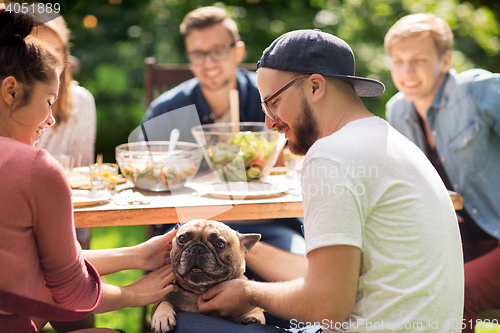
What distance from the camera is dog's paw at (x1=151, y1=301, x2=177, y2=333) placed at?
157cm

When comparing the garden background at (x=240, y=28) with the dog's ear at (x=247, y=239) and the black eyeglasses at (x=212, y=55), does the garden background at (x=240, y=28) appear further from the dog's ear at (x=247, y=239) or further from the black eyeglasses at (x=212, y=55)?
the dog's ear at (x=247, y=239)

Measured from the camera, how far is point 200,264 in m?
1.64

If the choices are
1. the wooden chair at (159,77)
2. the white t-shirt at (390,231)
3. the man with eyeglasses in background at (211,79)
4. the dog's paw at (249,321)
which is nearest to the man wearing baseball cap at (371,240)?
the white t-shirt at (390,231)

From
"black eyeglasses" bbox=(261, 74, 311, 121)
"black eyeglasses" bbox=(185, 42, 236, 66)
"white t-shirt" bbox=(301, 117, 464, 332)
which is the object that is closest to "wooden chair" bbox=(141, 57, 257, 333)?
"black eyeglasses" bbox=(185, 42, 236, 66)

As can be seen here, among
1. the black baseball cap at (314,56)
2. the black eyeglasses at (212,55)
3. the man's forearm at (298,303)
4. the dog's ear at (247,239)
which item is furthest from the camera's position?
the black eyeglasses at (212,55)

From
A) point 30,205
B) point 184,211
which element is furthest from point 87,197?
Result: point 30,205

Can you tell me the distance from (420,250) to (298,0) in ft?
22.2

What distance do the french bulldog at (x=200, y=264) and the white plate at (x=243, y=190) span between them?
33 cm

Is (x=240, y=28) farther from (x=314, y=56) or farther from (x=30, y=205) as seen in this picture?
(x=30, y=205)

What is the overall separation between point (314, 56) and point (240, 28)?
19.8 feet

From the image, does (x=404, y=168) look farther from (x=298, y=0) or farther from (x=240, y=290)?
(x=298, y=0)

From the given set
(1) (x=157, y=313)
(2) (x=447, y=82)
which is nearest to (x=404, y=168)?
(1) (x=157, y=313)

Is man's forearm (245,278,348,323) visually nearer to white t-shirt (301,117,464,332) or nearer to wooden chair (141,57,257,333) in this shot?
white t-shirt (301,117,464,332)

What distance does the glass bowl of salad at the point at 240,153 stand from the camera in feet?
7.70
